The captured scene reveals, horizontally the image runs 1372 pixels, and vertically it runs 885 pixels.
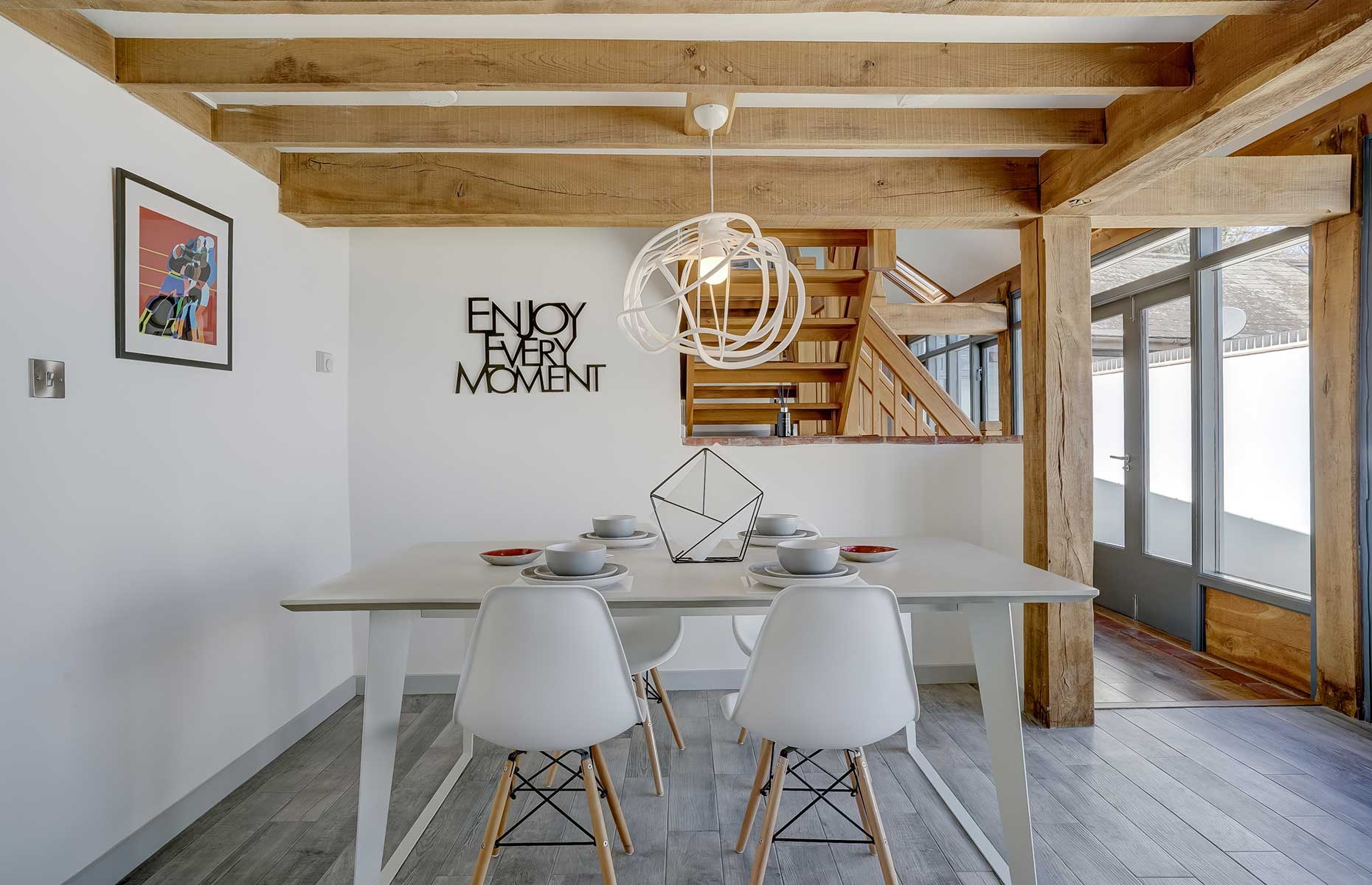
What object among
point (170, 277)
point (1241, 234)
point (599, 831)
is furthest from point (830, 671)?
point (1241, 234)

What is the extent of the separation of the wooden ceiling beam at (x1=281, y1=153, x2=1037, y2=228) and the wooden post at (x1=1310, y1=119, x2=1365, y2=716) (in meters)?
1.32

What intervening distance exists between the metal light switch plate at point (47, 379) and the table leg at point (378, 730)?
0.95 m

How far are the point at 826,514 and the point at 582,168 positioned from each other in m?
1.93

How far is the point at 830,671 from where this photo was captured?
1720 millimetres

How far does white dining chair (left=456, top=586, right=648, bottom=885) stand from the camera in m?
1.73

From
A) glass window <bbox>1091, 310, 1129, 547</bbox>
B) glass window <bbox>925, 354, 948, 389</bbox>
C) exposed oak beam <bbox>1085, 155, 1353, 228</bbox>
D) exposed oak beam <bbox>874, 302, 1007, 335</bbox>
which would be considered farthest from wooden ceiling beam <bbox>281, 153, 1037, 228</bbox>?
glass window <bbox>925, 354, 948, 389</bbox>

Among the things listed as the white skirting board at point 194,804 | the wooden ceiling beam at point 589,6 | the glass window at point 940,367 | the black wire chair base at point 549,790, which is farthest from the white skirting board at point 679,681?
the glass window at point 940,367

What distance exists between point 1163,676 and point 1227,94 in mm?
2698

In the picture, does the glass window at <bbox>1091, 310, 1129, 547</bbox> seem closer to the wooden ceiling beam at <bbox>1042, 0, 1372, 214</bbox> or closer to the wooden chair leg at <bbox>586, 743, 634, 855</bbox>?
the wooden ceiling beam at <bbox>1042, 0, 1372, 214</bbox>

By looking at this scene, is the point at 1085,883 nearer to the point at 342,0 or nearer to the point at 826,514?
the point at 826,514

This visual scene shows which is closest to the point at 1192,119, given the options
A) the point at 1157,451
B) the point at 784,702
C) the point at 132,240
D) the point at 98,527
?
the point at 784,702

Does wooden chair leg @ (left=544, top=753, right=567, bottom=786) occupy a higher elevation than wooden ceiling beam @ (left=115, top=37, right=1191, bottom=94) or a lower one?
lower

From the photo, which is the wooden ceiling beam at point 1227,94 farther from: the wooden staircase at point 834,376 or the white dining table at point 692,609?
the white dining table at point 692,609

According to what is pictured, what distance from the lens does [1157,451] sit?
4410mm
